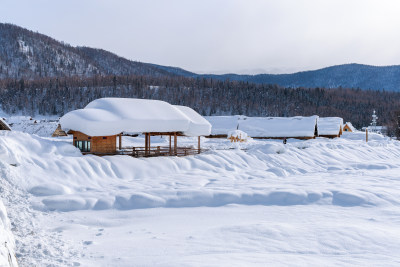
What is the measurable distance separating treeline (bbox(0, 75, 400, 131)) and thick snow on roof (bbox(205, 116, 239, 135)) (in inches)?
2271

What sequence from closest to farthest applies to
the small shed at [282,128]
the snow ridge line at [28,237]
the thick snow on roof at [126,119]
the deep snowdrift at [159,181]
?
the snow ridge line at [28,237] < the deep snowdrift at [159,181] < the thick snow on roof at [126,119] < the small shed at [282,128]

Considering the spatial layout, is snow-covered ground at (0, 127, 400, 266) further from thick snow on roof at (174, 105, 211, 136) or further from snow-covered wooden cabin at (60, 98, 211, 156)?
thick snow on roof at (174, 105, 211, 136)

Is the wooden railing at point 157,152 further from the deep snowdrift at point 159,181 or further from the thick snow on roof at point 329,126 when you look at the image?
the thick snow on roof at point 329,126

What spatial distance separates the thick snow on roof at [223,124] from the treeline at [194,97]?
5769cm

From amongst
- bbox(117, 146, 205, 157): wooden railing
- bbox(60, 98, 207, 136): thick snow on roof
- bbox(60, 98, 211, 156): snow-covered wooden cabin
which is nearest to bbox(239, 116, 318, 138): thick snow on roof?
bbox(117, 146, 205, 157): wooden railing

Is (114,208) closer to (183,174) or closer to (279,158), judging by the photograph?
(183,174)

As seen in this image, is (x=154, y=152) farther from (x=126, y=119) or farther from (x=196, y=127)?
(x=126, y=119)

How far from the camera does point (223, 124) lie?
57.3 m

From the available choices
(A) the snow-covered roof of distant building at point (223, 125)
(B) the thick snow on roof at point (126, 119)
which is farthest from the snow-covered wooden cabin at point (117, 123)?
(A) the snow-covered roof of distant building at point (223, 125)

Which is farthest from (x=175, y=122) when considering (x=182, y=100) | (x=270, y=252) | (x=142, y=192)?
(x=182, y=100)

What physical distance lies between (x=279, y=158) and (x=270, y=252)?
19.2 meters

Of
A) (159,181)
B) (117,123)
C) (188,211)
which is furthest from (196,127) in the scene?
(188,211)

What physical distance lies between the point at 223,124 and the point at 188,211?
1739 inches

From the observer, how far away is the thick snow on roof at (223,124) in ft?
182
